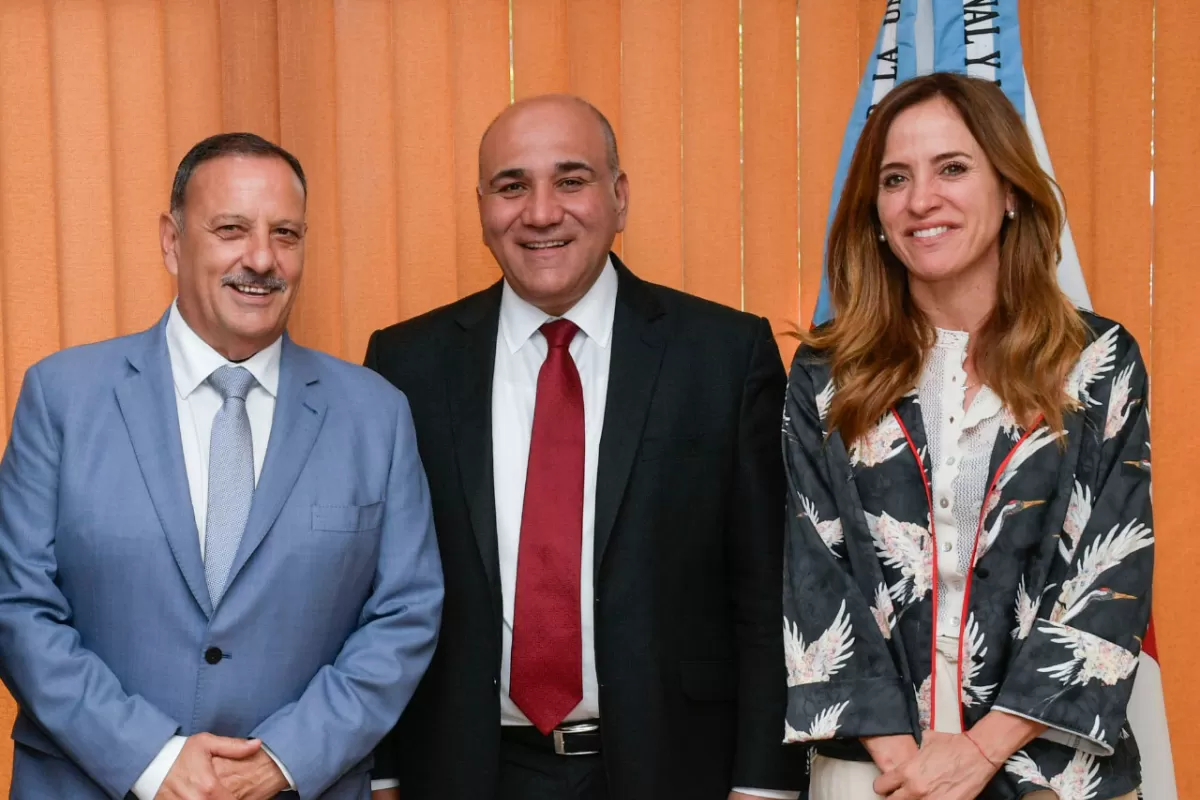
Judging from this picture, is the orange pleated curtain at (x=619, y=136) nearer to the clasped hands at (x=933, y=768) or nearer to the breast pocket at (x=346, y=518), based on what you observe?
the breast pocket at (x=346, y=518)

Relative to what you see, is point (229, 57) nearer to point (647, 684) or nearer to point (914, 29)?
point (914, 29)

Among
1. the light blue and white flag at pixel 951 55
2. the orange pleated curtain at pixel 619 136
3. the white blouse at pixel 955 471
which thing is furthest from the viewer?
the orange pleated curtain at pixel 619 136

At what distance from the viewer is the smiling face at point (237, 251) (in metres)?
1.97

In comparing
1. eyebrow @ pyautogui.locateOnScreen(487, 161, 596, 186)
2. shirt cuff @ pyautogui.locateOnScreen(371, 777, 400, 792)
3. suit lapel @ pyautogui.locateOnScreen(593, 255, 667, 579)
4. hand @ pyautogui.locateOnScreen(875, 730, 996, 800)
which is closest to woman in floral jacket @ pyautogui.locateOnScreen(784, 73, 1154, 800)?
hand @ pyautogui.locateOnScreen(875, 730, 996, 800)

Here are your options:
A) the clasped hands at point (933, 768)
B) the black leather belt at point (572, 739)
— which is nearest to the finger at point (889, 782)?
the clasped hands at point (933, 768)

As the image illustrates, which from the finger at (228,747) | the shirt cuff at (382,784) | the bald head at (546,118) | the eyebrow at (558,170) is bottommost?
the shirt cuff at (382,784)

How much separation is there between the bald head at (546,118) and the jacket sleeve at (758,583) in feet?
1.50

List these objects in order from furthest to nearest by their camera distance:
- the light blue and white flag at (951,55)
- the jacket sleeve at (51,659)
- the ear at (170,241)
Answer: the light blue and white flag at (951,55) < the ear at (170,241) < the jacket sleeve at (51,659)

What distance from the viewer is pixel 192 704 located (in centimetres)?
187

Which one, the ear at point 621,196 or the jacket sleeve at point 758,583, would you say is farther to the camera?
the ear at point 621,196

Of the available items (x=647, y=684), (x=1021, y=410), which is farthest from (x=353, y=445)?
(x=1021, y=410)

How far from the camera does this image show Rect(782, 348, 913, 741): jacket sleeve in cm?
189

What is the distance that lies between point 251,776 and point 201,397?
0.56 meters

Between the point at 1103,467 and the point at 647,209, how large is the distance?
4.53 feet
